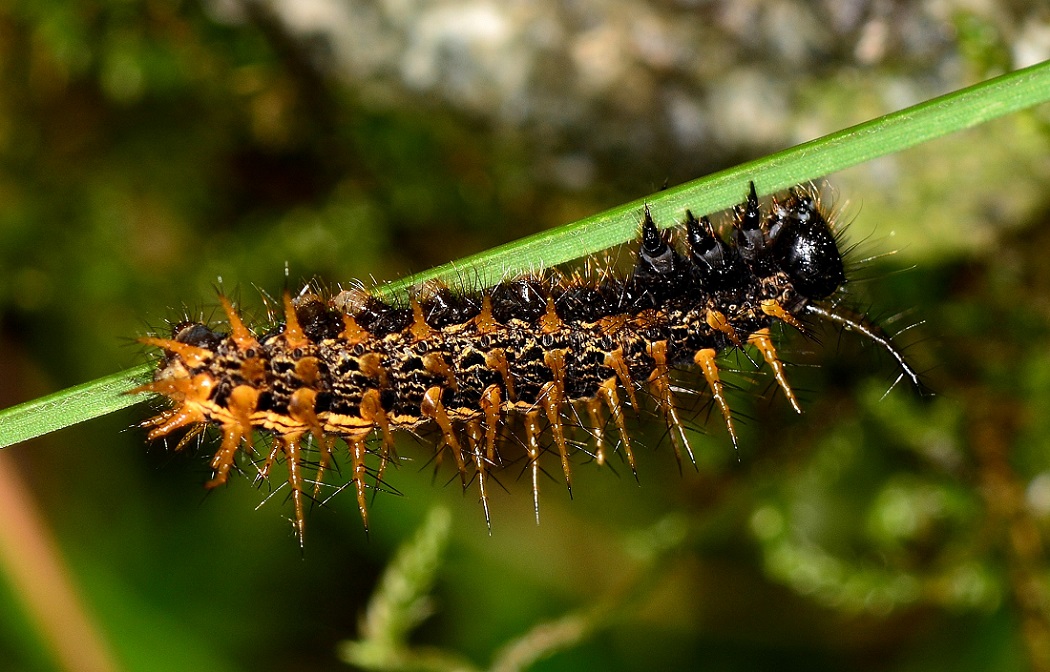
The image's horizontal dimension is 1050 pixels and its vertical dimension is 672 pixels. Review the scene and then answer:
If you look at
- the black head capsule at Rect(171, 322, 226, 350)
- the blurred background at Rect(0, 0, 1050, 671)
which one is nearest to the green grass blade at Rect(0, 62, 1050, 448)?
the black head capsule at Rect(171, 322, 226, 350)

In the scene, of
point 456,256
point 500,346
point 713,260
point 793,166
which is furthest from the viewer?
point 456,256

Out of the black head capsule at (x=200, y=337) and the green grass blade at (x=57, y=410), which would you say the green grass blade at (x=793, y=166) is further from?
the green grass blade at (x=57, y=410)

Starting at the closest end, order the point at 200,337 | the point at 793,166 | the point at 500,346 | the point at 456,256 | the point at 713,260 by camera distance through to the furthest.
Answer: the point at 793,166 < the point at 200,337 < the point at 500,346 < the point at 713,260 < the point at 456,256

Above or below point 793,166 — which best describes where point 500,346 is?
below

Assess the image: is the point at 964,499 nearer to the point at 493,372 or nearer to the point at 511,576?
the point at 511,576

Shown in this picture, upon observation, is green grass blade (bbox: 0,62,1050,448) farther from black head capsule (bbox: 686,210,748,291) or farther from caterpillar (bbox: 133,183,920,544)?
black head capsule (bbox: 686,210,748,291)

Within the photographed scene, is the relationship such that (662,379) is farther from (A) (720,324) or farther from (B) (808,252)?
(B) (808,252)

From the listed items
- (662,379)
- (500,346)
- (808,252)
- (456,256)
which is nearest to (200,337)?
(500,346)

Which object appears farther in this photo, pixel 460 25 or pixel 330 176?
pixel 330 176

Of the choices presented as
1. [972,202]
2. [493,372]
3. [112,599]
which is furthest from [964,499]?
[112,599]
